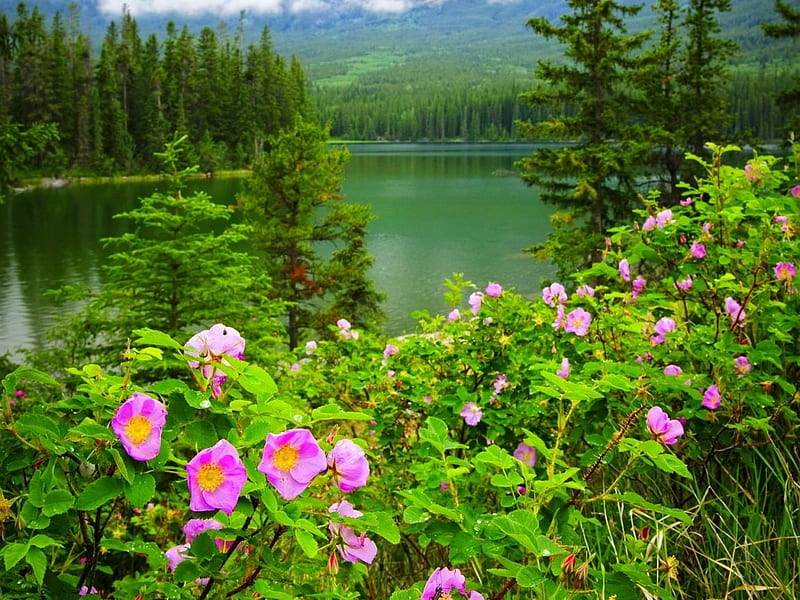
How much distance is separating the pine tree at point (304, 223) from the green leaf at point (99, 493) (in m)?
12.5

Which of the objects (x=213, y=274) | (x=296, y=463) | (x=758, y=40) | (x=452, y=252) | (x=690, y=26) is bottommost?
(x=452, y=252)

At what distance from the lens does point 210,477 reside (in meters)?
1.08

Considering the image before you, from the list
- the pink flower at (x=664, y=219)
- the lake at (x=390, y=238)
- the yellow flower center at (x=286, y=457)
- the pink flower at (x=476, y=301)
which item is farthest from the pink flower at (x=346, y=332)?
the lake at (x=390, y=238)

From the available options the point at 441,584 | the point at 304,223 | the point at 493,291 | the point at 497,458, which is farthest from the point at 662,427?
the point at 304,223

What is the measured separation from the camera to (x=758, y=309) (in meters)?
2.61

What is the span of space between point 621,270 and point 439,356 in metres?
0.83

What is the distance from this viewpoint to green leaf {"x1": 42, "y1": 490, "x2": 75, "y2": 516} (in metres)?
1.09

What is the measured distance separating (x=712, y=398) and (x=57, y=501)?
1.90 m

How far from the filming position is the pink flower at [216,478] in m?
1.06

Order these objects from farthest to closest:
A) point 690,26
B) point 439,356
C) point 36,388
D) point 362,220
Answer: point 690,26 < point 362,220 < point 36,388 < point 439,356

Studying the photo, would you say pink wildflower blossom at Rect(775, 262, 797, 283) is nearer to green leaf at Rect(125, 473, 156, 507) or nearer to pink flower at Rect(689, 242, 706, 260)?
pink flower at Rect(689, 242, 706, 260)

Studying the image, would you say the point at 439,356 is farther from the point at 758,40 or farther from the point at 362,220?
the point at 758,40

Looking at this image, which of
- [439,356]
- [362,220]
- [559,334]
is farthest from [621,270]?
[362,220]

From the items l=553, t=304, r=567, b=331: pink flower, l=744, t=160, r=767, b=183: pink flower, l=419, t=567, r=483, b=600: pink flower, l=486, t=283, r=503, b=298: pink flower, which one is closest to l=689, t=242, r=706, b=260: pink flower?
l=553, t=304, r=567, b=331: pink flower
